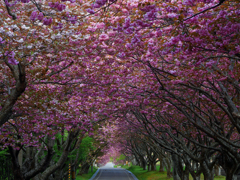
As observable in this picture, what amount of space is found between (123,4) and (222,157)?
33.6ft

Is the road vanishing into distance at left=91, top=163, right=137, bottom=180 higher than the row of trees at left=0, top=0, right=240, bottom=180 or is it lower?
lower

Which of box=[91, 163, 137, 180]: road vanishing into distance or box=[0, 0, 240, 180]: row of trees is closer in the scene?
box=[0, 0, 240, 180]: row of trees

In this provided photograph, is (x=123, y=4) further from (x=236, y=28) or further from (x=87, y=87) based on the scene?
(x=87, y=87)

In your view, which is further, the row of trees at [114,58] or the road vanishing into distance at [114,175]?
the road vanishing into distance at [114,175]

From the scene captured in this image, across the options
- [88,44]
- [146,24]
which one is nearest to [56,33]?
[88,44]

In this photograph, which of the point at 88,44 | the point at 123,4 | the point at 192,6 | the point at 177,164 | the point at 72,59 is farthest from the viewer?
the point at 177,164

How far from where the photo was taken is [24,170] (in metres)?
17.1

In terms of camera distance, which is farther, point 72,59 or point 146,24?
point 72,59

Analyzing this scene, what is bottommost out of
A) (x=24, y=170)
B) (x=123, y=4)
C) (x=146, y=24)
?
(x=24, y=170)

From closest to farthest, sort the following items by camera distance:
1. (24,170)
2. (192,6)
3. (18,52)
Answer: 1. (192,6)
2. (18,52)
3. (24,170)

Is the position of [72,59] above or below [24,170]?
above

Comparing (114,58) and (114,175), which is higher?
(114,58)

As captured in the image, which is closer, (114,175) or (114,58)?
(114,58)

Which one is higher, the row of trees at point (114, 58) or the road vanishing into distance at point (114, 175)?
the row of trees at point (114, 58)
